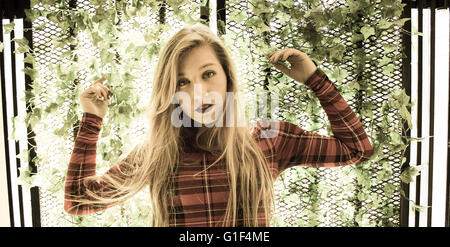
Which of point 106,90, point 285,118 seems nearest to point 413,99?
point 285,118

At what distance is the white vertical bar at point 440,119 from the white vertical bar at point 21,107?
5.23ft

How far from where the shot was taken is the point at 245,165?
1324 millimetres

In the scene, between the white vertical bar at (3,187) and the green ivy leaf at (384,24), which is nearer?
the green ivy leaf at (384,24)

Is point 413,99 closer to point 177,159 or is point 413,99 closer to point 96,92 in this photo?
point 177,159

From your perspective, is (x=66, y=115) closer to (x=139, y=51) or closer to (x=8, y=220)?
(x=139, y=51)

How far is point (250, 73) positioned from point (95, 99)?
0.58 metres

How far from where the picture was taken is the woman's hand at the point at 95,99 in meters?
1.30

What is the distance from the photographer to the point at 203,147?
133cm

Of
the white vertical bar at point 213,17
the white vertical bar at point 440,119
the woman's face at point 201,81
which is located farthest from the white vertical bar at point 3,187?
the white vertical bar at point 440,119

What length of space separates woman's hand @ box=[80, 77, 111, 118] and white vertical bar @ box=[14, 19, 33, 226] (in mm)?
249

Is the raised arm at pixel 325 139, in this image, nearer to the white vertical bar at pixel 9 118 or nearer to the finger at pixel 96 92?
the finger at pixel 96 92

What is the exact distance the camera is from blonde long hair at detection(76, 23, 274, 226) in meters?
1.30
